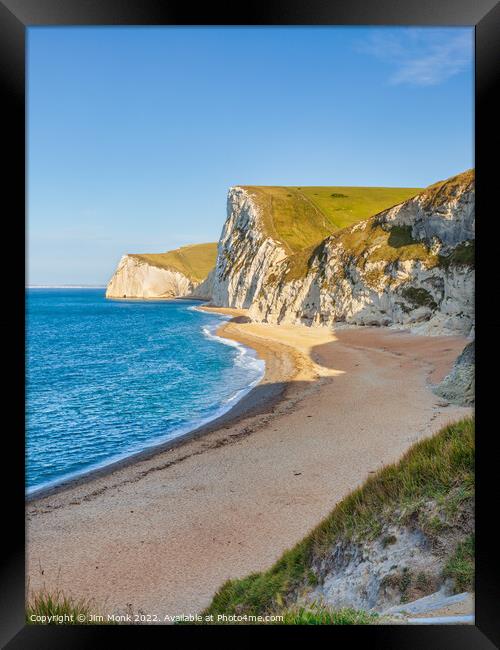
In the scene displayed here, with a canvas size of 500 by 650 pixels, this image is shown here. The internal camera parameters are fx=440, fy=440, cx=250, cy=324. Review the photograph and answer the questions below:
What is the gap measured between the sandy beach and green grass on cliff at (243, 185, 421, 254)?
44.4 m

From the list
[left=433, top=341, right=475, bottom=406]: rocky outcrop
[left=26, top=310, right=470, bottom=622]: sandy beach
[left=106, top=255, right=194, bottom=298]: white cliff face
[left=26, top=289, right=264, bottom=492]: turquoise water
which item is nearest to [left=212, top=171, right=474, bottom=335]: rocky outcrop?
[left=26, top=289, right=264, bottom=492]: turquoise water

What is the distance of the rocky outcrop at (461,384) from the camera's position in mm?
15641

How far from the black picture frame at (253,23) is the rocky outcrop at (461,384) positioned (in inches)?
504

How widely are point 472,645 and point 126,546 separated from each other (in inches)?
248

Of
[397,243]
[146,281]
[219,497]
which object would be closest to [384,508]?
[219,497]

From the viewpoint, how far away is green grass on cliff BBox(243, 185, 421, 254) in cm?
6231

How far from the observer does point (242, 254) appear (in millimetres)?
65250

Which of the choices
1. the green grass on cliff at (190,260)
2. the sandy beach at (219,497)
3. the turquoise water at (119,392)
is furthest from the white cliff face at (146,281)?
the sandy beach at (219,497)

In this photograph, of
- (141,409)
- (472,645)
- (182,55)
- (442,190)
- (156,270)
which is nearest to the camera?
(472,645)

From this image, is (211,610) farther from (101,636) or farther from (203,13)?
(203,13)

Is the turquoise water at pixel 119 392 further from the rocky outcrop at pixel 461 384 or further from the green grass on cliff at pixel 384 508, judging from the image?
the rocky outcrop at pixel 461 384

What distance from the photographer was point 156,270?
12406cm

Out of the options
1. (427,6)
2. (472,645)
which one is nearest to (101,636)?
(472,645)

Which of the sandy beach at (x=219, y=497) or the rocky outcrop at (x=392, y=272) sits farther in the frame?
the rocky outcrop at (x=392, y=272)
